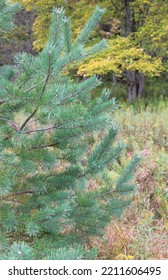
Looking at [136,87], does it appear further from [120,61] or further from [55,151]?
[55,151]

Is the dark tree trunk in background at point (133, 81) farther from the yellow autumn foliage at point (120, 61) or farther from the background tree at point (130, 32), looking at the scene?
the yellow autumn foliage at point (120, 61)

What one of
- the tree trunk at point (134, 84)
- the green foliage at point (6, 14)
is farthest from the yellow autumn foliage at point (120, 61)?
the green foliage at point (6, 14)

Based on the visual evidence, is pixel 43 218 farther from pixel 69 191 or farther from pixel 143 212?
pixel 143 212

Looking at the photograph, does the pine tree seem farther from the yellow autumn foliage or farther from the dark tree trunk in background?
the dark tree trunk in background

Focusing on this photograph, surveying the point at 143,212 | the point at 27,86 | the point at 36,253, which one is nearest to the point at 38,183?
the point at 36,253

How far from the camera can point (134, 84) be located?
1038 cm

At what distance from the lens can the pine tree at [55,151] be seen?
1.81m

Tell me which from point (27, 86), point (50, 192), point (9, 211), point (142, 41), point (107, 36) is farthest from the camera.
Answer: point (107, 36)

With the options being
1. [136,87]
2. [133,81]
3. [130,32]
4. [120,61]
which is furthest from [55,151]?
[136,87]

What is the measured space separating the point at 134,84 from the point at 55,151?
8300 mm

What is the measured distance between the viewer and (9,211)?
2.18 meters

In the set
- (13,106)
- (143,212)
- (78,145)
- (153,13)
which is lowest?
(143,212)

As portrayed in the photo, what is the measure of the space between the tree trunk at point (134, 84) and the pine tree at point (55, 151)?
790 cm

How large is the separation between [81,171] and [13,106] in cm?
66
